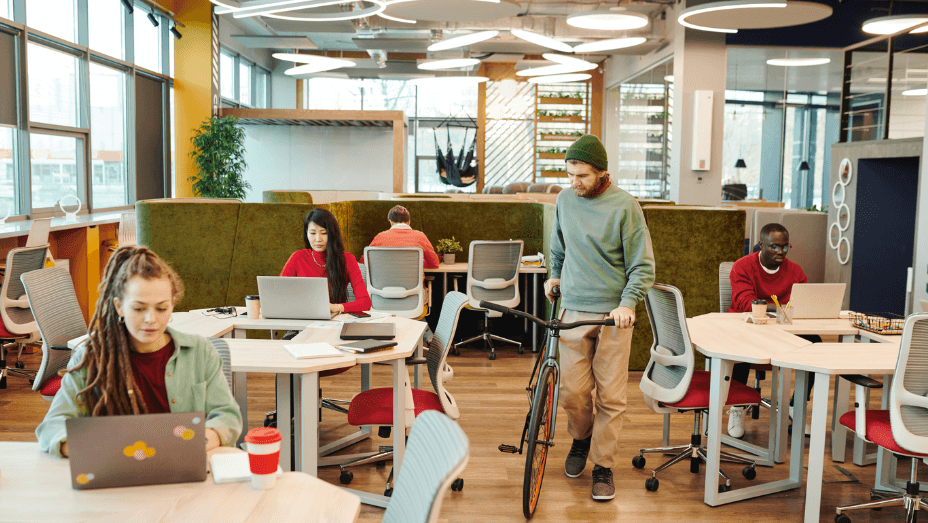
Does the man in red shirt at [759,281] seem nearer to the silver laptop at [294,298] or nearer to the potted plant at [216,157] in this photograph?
the silver laptop at [294,298]

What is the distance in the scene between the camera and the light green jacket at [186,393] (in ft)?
6.08

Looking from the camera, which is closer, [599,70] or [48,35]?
[48,35]

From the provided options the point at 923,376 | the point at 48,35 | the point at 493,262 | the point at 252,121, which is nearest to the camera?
the point at 923,376

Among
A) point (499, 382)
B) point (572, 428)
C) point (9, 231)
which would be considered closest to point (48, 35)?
point (9, 231)

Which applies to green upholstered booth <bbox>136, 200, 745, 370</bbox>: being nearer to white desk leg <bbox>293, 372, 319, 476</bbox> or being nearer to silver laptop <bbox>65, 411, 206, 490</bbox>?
white desk leg <bbox>293, 372, 319, 476</bbox>

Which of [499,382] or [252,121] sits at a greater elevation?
[252,121]

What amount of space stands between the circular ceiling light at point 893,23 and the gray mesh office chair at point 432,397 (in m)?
6.83

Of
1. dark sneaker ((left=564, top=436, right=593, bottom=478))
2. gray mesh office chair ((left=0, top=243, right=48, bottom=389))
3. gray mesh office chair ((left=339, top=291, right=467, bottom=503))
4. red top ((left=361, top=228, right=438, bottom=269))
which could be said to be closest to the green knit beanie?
gray mesh office chair ((left=339, top=291, right=467, bottom=503))

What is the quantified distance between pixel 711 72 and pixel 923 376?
8.18 meters

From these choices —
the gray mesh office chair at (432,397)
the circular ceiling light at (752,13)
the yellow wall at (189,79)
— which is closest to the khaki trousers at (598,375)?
the gray mesh office chair at (432,397)

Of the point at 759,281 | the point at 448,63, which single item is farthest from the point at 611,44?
the point at 759,281

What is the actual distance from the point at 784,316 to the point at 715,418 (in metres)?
1.00

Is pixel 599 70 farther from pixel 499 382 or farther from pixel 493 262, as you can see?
pixel 499 382

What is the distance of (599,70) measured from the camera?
15516 millimetres
